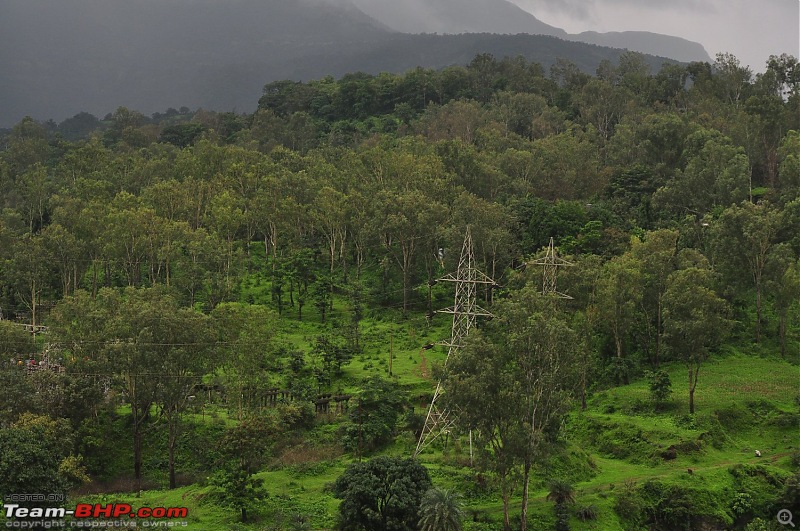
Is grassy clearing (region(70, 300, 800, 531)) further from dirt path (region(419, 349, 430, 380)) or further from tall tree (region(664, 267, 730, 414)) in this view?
tall tree (region(664, 267, 730, 414))

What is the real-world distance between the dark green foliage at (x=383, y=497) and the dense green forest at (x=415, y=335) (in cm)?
13

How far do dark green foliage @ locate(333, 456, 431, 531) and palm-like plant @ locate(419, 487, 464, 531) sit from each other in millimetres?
935

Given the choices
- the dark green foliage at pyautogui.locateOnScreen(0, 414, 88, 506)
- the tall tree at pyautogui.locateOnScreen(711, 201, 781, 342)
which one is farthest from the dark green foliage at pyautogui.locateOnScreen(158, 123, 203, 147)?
the dark green foliage at pyautogui.locateOnScreen(0, 414, 88, 506)

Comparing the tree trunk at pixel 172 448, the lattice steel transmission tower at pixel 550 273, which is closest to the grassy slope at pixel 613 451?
the tree trunk at pixel 172 448

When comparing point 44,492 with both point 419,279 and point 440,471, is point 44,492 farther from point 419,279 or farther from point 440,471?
point 419,279

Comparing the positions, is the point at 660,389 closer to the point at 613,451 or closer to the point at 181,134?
the point at 613,451

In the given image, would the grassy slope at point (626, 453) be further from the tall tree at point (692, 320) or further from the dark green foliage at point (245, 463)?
the tall tree at point (692, 320)

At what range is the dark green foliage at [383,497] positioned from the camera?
32594mm

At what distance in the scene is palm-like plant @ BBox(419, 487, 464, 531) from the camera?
1212 inches

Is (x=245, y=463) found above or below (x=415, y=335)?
below

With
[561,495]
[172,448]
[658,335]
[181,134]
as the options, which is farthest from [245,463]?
[181,134]

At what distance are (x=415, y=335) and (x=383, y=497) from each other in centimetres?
2809

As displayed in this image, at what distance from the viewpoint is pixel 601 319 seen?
49781 mm

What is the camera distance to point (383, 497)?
108 feet
